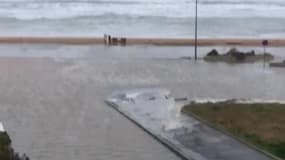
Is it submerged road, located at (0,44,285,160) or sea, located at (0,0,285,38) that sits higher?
submerged road, located at (0,44,285,160)

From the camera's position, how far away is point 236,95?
93.8 feet

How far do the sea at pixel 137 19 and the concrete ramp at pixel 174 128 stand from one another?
3339 centimetres

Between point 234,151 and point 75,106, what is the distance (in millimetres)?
8627

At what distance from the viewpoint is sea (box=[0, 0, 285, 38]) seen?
63688mm

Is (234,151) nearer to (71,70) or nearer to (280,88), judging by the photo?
(280,88)

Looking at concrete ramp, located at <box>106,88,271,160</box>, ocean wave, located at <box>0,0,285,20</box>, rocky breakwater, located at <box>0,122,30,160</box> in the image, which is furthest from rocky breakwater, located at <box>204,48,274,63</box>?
ocean wave, located at <box>0,0,285,20</box>

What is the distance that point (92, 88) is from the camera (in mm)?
29969

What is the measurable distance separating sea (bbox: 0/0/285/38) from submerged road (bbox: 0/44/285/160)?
41.7 feet

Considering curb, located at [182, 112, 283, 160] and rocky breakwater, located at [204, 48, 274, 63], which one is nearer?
curb, located at [182, 112, 283, 160]

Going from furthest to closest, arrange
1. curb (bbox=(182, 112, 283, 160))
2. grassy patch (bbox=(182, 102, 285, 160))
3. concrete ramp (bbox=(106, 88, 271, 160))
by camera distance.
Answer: grassy patch (bbox=(182, 102, 285, 160))
concrete ramp (bbox=(106, 88, 271, 160))
curb (bbox=(182, 112, 283, 160))

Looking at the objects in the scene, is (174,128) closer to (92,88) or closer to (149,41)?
(92,88)

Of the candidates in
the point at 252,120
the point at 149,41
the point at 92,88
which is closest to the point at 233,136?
the point at 252,120

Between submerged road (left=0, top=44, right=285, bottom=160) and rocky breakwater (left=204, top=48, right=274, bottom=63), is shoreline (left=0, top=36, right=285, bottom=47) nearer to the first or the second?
submerged road (left=0, top=44, right=285, bottom=160)

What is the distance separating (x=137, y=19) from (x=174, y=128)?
55.5m
